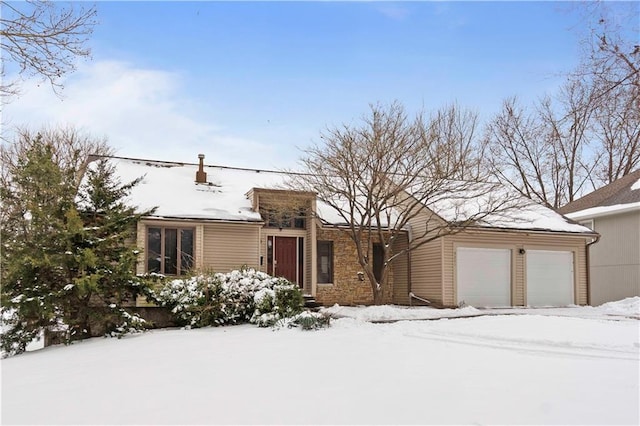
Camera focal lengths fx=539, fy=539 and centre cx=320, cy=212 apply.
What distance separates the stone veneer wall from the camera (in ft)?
57.3

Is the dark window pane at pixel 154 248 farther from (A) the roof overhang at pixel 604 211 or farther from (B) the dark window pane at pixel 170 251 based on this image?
(A) the roof overhang at pixel 604 211

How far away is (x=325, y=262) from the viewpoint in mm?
17719

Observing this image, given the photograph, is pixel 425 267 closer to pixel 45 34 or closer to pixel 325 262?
pixel 325 262

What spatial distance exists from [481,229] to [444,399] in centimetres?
1215

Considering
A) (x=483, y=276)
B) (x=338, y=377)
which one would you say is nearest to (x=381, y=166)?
(x=483, y=276)

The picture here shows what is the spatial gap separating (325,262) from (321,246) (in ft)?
1.78

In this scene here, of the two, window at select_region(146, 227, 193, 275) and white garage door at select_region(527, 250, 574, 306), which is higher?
window at select_region(146, 227, 193, 275)

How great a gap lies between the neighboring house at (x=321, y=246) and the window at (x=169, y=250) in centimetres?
3

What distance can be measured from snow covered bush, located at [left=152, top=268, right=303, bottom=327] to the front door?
4663 mm

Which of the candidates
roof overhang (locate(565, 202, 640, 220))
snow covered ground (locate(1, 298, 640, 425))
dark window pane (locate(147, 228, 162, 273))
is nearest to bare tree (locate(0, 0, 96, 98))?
snow covered ground (locate(1, 298, 640, 425))

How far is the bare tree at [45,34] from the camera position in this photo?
27.9ft

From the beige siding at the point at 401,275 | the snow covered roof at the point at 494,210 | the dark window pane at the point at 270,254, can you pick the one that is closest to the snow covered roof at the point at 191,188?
the dark window pane at the point at 270,254

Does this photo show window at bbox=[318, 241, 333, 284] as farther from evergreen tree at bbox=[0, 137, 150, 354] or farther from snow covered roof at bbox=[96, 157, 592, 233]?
evergreen tree at bbox=[0, 137, 150, 354]

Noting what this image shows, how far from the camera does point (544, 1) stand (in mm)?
9758
